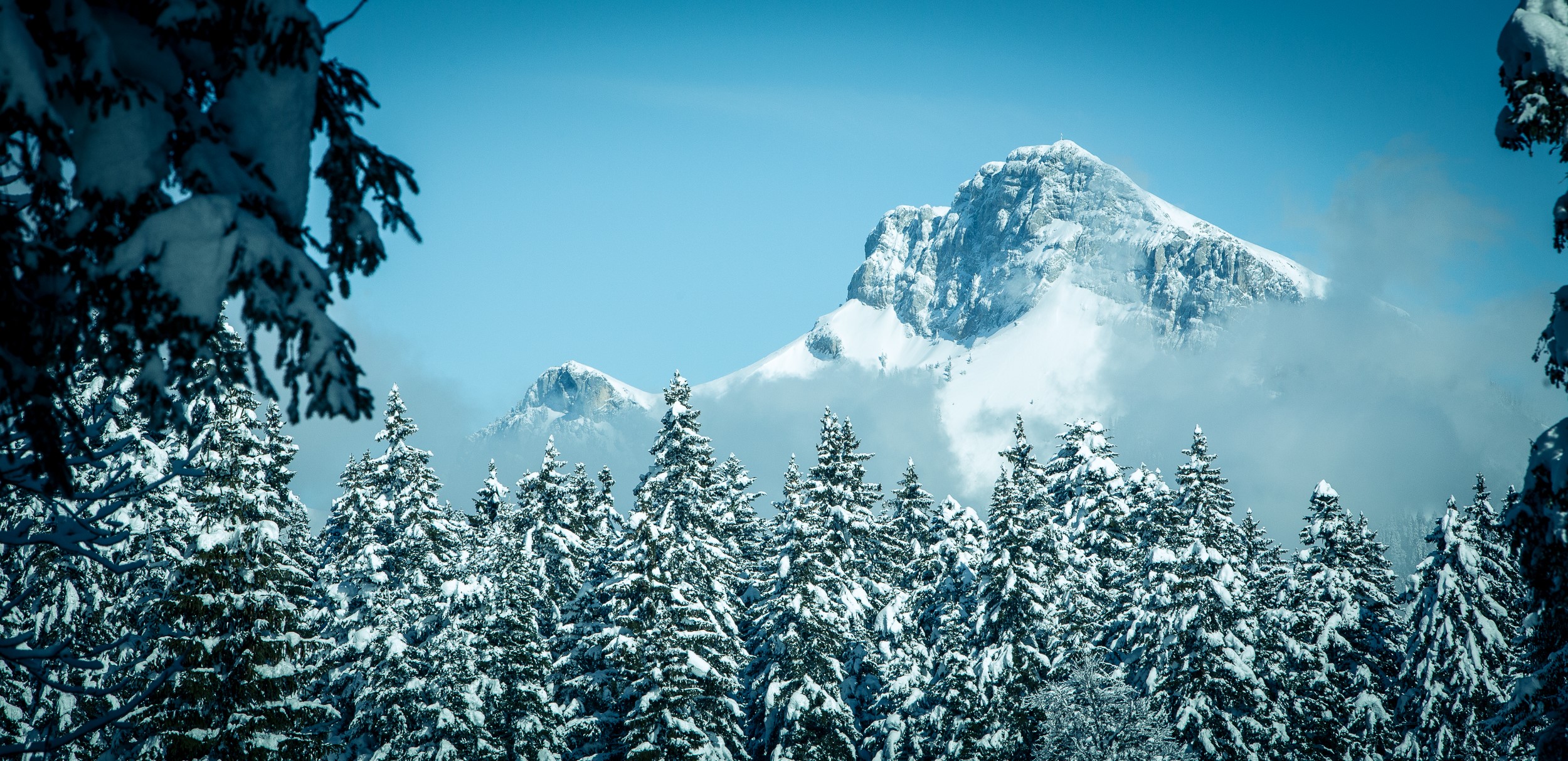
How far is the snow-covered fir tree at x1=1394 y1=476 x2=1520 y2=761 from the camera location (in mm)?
30000

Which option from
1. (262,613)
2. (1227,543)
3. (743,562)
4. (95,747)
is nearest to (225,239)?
(262,613)

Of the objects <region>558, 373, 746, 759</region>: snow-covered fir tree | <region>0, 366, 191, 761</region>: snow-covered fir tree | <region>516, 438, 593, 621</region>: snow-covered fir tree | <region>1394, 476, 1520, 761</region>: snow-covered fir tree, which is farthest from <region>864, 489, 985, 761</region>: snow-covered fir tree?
<region>0, 366, 191, 761</region>: snow-covered fir tree

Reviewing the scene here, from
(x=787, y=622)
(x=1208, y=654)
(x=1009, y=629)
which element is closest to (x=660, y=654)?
(x=787, y=622)

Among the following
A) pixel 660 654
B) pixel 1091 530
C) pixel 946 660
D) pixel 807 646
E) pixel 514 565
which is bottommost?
pixel 660 654

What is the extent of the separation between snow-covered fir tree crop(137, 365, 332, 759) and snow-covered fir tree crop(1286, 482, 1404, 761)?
2842 centimetres

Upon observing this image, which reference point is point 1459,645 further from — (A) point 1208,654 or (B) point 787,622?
(B) point 787,622

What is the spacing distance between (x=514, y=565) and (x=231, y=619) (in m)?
10.9

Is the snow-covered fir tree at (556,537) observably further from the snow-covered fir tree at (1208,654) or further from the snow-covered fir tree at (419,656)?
the snow-covered fir tree at (1208,654)

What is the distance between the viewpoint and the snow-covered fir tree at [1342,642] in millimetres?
33625

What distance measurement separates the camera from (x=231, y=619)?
744 inches

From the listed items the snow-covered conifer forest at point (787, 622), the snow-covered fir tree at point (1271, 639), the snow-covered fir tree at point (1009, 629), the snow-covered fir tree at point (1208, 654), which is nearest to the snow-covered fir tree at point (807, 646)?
the snow-covered conifer forest at point (787, 622)

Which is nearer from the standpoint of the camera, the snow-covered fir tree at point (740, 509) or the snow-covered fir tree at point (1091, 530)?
the snow-covered fir tree at point (1091, 530)

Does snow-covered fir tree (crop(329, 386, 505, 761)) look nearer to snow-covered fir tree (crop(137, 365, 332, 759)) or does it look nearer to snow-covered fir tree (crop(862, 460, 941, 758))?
snow-covered fir tree (crop(137, 365, 332, 759))

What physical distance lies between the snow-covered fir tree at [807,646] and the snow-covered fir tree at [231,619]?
13139 mm
